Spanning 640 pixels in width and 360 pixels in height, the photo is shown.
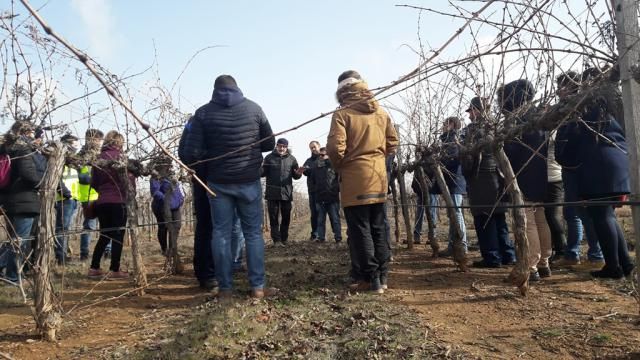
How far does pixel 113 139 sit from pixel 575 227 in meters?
5.15

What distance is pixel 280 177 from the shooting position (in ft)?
26.1

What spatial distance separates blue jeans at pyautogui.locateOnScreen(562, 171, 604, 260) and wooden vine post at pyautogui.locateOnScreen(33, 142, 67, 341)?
4648 millimetres

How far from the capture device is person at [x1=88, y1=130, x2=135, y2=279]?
470cm

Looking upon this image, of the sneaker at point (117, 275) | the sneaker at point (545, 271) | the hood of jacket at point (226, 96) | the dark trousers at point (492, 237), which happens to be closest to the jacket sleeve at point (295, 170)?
the sneaker at point (117, 275)

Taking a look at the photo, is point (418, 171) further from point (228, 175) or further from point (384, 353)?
point (384, 353)

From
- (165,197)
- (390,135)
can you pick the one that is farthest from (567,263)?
(165,197)

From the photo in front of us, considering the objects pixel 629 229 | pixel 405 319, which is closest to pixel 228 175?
pixel 405 319

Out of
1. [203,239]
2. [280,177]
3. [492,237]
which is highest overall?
[280,177]

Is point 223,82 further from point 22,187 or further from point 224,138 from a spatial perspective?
point 22,187

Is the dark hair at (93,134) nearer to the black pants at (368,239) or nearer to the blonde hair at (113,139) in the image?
the blonde hair at (113,139)

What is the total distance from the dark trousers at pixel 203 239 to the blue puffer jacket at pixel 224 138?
61 cm

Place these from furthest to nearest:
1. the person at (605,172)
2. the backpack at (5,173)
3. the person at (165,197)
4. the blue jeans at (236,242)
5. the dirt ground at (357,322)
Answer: the person at (165,197), the blue jeans at (236,242), the backpack at (5,173), the person at (605,172), the dirt ground at (357,322)

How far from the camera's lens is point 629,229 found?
307 inches

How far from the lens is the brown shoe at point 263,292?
12.7 ft
